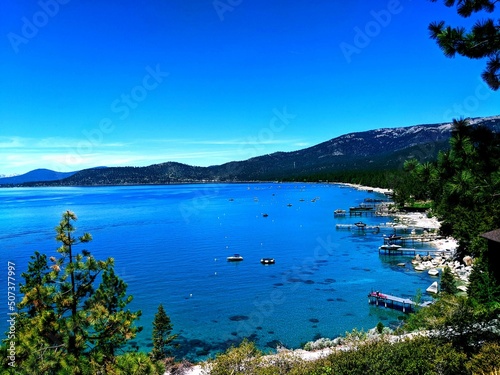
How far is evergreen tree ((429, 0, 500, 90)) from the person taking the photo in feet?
27.9

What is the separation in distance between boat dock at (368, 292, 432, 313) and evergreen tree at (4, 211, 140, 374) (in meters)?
30.3

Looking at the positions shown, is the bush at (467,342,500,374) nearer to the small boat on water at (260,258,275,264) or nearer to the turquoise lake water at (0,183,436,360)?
the turquoise lake water at (0,183,436,360)

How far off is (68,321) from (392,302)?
107 ft

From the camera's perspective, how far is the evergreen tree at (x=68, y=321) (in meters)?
9.79

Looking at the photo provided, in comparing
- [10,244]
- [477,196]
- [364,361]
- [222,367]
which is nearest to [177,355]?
[222,367]

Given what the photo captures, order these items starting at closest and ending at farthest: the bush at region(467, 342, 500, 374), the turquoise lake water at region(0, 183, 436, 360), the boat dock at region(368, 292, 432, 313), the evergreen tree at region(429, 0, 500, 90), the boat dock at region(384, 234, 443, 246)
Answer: the evergreen tree at region(429, 0, 500, 90) < the bush at region(467, 342, 500, 374) < the turquoise lake water at region(0, 183, 436, 360) < the boat dock at region(368, 292, 432, 313) < the boat dock at region(384, 234, 443, 246)

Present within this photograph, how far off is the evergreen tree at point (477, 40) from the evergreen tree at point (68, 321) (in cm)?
1116

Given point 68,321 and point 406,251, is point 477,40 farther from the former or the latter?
point 406,251

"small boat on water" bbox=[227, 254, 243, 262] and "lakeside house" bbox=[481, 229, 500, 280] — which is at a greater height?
"lakeside house" bbox=[481, 229, 500, 280]

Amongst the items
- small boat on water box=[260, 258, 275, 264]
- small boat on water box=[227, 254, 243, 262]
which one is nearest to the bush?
small boat on water box=[260, 258, 275, 264]

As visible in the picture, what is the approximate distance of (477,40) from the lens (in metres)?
8.54

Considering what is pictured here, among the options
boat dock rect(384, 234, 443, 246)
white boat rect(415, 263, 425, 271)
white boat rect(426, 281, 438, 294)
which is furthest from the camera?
boat dock rect(384, 234, 443, 246)

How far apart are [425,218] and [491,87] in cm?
8841

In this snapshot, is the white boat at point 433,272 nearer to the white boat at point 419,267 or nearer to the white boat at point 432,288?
the white boat at point 419,267
